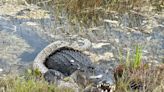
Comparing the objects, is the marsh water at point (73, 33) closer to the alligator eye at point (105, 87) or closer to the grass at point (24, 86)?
the grass at point (24, 86)

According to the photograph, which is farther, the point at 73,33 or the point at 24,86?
the point at 73,33

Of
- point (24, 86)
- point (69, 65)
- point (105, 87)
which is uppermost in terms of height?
point (24, 86)

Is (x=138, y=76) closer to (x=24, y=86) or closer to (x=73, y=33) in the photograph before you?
(x=24, y=86)

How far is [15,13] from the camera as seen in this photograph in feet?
20.9

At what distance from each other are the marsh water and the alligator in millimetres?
222

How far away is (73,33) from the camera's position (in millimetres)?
5957

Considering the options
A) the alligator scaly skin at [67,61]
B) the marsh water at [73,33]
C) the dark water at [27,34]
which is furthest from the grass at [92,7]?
the alligator scaly skin at [67,61]

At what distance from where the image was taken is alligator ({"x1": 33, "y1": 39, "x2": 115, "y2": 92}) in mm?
4117

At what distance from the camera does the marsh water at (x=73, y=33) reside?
211 inches

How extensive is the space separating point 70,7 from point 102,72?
2.63 m

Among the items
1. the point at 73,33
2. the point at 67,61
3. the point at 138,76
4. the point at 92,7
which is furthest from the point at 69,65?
the point at 92,7

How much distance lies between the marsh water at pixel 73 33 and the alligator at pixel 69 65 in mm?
222

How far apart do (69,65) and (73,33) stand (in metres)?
1.20

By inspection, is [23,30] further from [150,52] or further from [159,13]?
[159,13]
